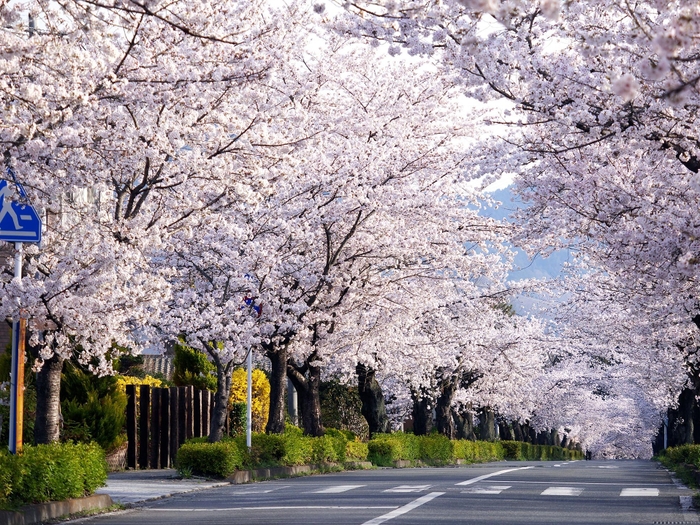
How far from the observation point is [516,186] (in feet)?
61.2

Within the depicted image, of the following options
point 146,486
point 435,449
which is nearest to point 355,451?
point 435,449

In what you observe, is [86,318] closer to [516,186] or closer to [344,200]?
[516,186]

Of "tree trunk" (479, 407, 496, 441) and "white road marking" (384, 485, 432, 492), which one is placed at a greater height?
"tree trunk" (479, 407, 496, 441)

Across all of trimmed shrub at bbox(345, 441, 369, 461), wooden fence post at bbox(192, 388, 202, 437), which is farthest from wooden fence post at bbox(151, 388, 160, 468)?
trimmed shrub at bbox(345, 441, 369, 461)

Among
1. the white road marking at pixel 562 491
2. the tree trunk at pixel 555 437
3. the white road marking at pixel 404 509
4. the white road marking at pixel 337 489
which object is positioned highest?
the tree trunk at pixel 555 437

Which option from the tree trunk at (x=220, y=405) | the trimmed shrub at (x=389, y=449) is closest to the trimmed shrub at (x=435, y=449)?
the trimmed shrub at (x=389, y=449)

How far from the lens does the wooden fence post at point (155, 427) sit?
24641 millimetres

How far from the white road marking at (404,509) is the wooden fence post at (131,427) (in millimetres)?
10914

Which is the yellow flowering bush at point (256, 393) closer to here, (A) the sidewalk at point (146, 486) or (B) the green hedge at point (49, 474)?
(A) the sidewalk at point (146, 486)

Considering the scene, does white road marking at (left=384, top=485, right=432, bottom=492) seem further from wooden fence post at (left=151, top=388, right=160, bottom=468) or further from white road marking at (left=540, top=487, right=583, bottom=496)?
wooden fence post at (left=151, top=388, right=160, bottom=468)

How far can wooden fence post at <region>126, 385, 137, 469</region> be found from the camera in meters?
24.1

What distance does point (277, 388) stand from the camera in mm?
25062

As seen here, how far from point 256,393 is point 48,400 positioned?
17.7m

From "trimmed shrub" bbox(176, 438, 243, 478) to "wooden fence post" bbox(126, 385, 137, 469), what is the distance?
456 centimetres
